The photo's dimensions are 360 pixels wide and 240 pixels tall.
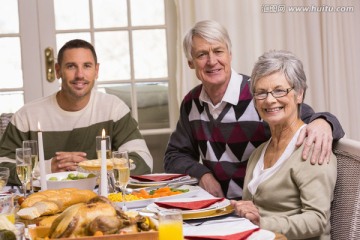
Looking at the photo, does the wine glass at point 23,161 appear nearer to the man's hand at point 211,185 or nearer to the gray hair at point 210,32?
the man's hand at point 211,185

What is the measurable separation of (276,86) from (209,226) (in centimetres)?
69

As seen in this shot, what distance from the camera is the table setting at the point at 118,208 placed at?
1466 millimetres

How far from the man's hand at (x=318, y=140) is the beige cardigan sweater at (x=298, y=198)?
24 millimetres

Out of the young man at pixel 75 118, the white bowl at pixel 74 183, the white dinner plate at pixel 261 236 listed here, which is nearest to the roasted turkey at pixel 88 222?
the white dinner plate at pixel 261 236

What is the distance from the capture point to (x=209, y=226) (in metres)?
1.80

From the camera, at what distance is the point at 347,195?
215 centimetres

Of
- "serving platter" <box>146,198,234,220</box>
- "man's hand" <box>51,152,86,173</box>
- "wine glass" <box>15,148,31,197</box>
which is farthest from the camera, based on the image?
"man's hand" <box>51,152,86,173</box>

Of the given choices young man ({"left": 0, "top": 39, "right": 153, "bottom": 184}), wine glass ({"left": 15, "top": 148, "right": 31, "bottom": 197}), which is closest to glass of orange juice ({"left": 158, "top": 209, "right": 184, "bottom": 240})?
wine glass ({"left": 15, "top": 148, "right": 31, "bottom": 197})

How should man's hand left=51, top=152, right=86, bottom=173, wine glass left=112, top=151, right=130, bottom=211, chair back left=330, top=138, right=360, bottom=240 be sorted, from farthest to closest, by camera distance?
man's hand left=51, top=152, right=86, bottom=173 → chair back left=330, top=138, right=360, bottom=240 → wine glass left=112, top=151, right=130, bottom=211

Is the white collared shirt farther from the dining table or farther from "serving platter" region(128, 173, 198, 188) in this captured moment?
the dining table

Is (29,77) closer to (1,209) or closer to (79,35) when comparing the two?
(79,35)

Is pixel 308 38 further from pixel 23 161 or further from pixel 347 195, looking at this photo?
pixel 23 161

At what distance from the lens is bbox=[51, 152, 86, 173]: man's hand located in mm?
2711

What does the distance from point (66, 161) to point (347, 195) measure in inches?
44.6
